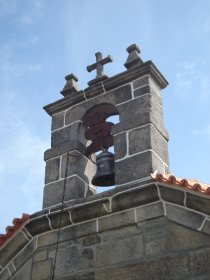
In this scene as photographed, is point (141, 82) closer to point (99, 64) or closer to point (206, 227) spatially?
point (99, 64)

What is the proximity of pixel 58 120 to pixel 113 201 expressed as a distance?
1.76m

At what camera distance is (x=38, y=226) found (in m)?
5.01

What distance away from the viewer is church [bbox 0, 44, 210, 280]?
4230mm

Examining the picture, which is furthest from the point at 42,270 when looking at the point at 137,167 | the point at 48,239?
the point at 137,167

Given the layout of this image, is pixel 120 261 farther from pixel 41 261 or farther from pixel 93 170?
pixel 93 170

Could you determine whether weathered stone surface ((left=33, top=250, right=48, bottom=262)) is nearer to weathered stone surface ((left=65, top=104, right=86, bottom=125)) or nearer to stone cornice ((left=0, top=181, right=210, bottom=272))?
stone cornice ((left=0, top=181, right=210, bottom=272))

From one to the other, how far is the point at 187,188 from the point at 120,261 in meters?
0.89

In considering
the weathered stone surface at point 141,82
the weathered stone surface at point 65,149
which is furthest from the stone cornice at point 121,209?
the weathered stone surface at point 141,82

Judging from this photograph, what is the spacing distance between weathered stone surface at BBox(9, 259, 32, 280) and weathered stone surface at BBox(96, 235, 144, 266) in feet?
2.70

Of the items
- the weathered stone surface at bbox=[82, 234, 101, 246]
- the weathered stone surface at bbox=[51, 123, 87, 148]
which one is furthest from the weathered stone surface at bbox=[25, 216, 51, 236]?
the weathered stone surface at bbox=[51, 123, 87, 148]

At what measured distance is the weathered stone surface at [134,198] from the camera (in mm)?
4488

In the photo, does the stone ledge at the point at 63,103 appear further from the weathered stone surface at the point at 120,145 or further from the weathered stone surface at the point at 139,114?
the weathered stone surface at the point at 120,145

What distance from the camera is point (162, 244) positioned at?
4258mm

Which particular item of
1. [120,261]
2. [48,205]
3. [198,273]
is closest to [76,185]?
[48,205]
